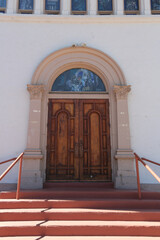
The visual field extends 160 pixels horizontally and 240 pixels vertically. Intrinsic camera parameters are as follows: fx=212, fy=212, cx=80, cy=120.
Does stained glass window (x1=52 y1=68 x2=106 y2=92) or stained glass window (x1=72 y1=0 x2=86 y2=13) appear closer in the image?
stained glass window (x1=52 y1=68 x2=106 y2=92)

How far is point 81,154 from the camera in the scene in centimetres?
679

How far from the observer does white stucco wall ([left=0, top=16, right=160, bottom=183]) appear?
6.72 meters

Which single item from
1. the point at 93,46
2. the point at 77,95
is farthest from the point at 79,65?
the point at 77,95

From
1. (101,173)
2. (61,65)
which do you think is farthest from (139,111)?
(61,65)

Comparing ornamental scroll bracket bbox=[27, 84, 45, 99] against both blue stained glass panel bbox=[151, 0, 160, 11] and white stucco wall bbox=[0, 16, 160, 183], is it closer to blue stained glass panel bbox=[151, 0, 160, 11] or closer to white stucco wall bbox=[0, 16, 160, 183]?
white stucco wall bbox=[0, 16, 160, 183]

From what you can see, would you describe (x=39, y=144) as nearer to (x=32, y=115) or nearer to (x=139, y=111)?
(x=32, y=115)

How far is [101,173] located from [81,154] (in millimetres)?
866

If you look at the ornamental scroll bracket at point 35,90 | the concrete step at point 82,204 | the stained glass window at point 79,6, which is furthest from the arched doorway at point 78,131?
the stained glass window at point 79,6

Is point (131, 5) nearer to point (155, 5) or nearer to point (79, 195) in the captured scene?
point (155, 5)

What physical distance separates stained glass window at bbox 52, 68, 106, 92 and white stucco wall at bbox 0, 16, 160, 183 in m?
0.89

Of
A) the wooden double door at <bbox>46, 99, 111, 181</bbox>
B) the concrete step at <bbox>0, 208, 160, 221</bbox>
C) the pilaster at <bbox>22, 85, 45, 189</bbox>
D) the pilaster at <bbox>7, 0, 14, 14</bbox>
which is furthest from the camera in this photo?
the pilaster at <bbox>7, 0, 14, 14</bbox>

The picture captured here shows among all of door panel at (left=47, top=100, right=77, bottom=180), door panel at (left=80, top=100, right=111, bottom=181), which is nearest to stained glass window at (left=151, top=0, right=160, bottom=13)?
door panel at (left=80, top=100, right=111, bottom=181)

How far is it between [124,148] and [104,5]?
17.8ft

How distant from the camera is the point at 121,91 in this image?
22.7 feet
